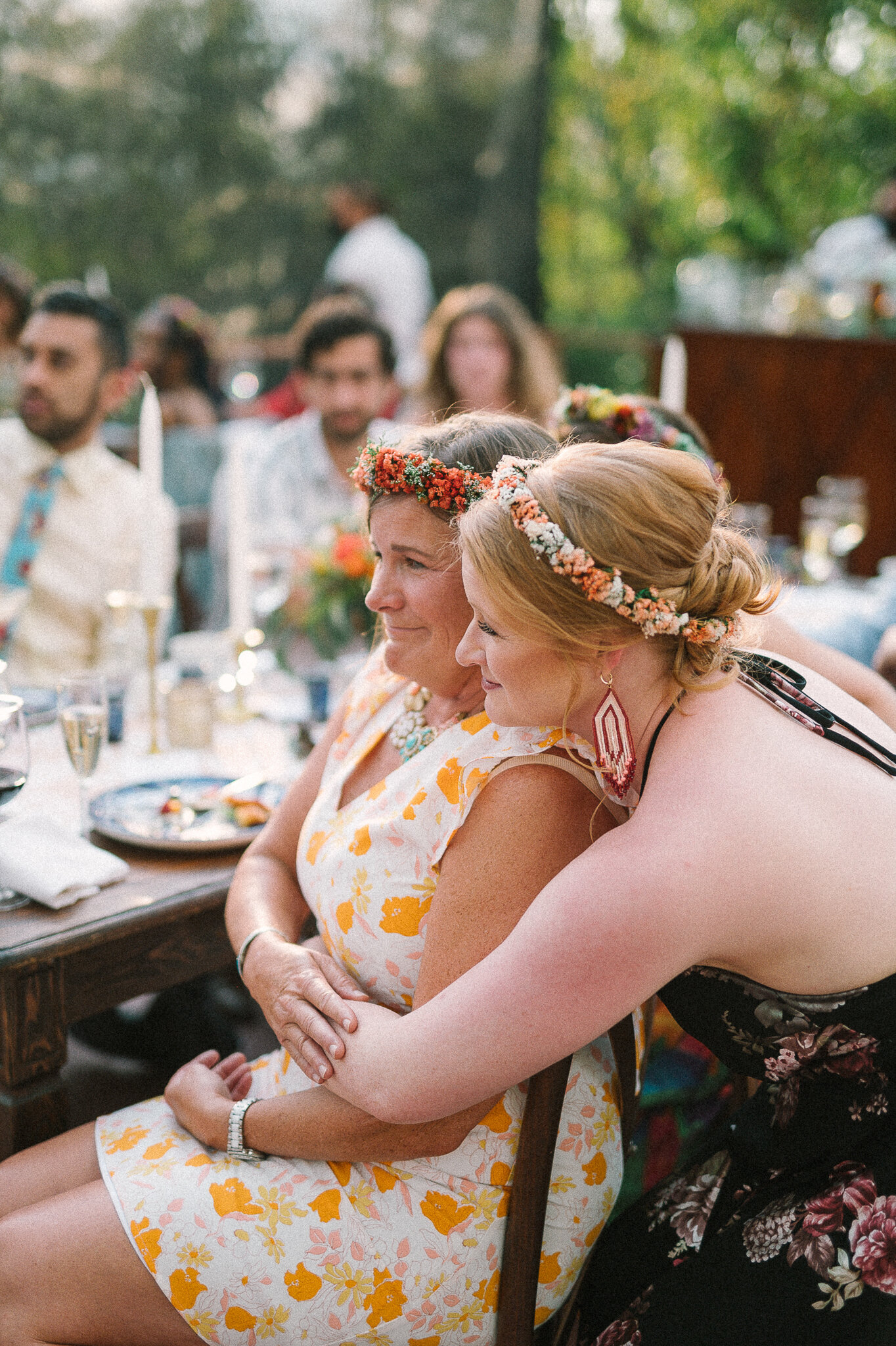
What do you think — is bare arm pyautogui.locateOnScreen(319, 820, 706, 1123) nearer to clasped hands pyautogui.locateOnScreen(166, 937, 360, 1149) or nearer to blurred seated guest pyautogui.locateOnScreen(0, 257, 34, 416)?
clasped hands pyautogui.locateOnScreen(166, 937, 360, 1149)

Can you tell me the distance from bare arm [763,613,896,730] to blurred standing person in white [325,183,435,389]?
16.8 feet

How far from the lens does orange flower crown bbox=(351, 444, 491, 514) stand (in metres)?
1.41

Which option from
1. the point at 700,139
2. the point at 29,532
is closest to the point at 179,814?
the point at 29,532

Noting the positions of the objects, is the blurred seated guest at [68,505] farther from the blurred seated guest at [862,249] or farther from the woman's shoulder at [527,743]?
the blurred seated guest at [862,249]

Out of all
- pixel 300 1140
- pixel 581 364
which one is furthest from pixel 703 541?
pixel 581 364

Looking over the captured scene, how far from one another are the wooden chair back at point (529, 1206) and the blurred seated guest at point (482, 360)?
3242 mm

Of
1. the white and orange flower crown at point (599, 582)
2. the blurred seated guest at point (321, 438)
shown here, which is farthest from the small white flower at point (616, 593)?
the blurred seated guest at point (321, 438)

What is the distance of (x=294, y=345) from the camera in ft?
16.0

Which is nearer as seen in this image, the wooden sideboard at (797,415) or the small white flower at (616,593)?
the small white flower at (616,593)

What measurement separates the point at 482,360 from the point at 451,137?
5.38 metres

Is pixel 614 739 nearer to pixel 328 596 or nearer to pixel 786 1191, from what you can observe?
pixel 786 1191

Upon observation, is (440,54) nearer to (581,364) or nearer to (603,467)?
(581,364)

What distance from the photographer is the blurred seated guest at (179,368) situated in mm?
5676

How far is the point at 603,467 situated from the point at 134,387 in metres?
5.08
